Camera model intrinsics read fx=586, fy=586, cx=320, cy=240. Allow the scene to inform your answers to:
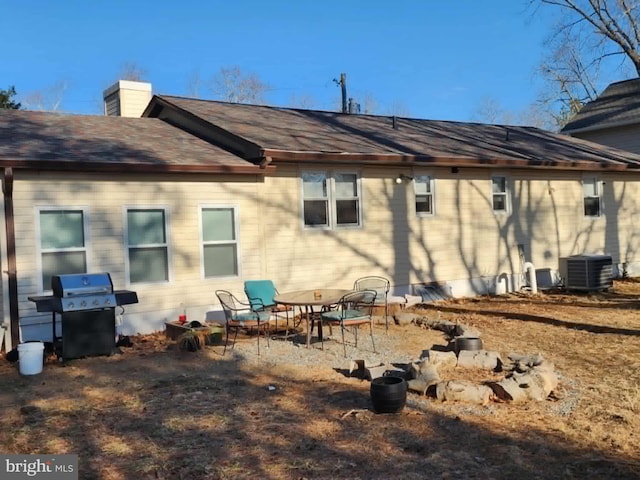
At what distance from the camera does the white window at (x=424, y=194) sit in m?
12.1

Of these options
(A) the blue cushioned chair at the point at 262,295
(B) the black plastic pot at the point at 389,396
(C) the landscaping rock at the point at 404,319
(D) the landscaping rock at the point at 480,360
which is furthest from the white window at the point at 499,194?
(B) the black plastic pot at the point at 389,396

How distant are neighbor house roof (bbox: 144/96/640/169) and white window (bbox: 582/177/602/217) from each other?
24.7 inches

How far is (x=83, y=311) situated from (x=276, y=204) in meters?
4.00

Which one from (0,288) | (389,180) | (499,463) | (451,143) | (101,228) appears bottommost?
(499,463)

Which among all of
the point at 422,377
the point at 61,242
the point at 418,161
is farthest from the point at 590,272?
the point at 61,242

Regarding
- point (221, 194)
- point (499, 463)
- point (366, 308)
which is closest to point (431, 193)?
point (366, 308)

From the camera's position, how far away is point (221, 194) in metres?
9.91

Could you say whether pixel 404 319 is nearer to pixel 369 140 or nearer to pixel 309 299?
pixel 309 299

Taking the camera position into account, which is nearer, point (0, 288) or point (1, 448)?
point (1, 448)

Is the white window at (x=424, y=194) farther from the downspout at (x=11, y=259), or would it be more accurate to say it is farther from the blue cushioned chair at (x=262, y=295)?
the downspout at (x=11, y=259)

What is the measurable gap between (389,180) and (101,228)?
5595 millimetres

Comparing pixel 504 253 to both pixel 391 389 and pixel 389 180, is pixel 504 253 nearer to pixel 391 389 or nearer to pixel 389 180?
pixel 389 180

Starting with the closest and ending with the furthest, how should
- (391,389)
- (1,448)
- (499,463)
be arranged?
(499,463) → (1,448) → (391,389)

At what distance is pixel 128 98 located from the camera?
46.1ft
